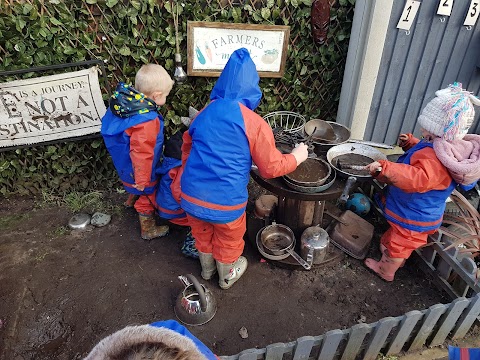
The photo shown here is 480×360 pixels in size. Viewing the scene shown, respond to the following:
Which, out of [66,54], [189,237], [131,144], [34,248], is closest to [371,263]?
[189,237]

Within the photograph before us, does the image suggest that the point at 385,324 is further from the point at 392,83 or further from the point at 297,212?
the point at 392,83

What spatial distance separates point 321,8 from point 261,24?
0.70 meters

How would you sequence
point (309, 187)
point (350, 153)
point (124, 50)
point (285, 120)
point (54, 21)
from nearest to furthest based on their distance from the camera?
point (309, 187)
point (350, 153)
point (54, 21)
point (124, 50)
point (285, 120)

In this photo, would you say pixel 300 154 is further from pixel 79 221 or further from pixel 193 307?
pixel 79 221

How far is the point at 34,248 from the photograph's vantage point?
13.0ft

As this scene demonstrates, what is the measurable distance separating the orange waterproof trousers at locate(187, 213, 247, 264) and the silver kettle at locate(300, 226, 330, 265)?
669 millimetres

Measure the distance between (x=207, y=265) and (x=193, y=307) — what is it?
492 mm

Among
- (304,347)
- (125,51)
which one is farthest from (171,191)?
(304,347)

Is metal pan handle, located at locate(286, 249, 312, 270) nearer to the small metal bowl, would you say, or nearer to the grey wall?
the grey wall

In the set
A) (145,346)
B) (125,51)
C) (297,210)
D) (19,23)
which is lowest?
(297,210)

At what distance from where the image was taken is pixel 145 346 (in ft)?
3.86

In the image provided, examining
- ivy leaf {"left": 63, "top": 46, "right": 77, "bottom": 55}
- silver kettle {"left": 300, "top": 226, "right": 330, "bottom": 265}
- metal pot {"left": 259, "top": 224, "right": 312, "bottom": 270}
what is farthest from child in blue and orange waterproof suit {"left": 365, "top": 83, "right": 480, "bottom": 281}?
ivy leaf {"left": 63, "top": 46, "right": 77, "bottom": 55}

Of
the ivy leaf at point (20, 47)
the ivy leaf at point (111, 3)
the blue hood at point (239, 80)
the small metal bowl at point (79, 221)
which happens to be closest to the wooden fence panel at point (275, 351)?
the blue hood at point (239, 80)

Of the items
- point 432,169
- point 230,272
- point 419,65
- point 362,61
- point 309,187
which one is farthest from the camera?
point 419,65
